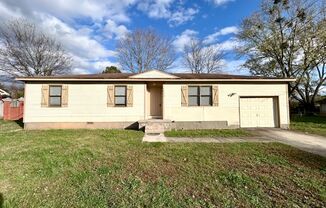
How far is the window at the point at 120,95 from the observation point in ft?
36.3

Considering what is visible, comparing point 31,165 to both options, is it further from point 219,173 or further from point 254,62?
point 254,62

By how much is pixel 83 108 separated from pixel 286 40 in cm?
2057

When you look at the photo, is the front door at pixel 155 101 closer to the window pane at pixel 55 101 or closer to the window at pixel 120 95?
the window at pixel 120 95

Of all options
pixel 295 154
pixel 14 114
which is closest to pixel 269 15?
pixel 295 154

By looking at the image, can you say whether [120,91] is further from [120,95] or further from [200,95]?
[200,95]

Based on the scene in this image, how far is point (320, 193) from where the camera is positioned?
11.0 ft

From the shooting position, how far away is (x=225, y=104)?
36.5 ft

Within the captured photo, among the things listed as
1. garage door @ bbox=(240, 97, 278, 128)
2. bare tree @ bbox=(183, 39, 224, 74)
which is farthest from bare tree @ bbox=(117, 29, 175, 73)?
garage door @ bbox=(240, 97, 278, 128)

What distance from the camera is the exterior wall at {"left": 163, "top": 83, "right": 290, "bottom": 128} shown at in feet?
36.0

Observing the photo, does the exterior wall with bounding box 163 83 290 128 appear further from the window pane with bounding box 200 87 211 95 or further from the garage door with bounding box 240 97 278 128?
the window pane with bounding box 200 87 211 95

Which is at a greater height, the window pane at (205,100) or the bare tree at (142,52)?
the bare tree at (142,52)

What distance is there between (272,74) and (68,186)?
988 inches

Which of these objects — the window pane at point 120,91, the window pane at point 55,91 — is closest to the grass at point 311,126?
the window pane at point 120,91

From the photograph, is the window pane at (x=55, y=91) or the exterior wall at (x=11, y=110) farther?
the exterior wall at (x=11, y=110)
